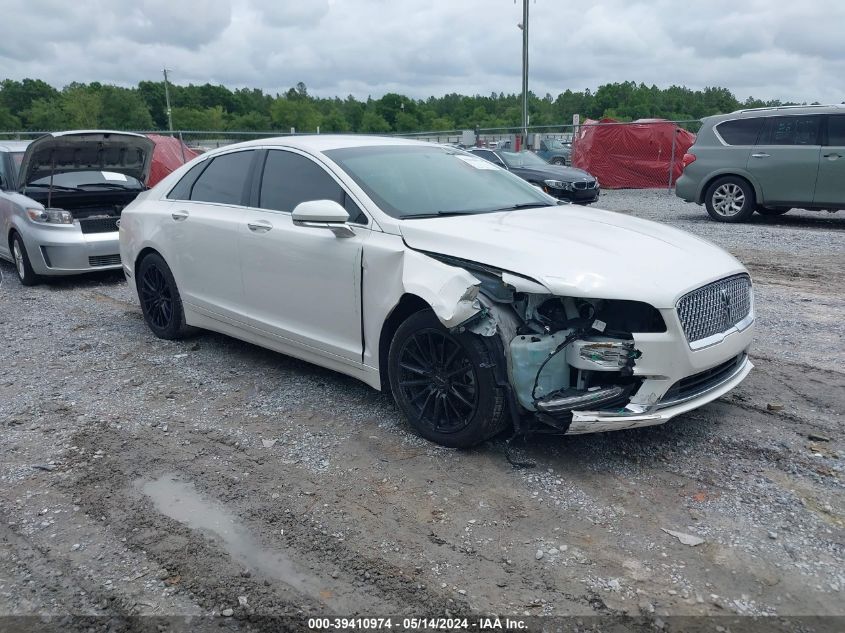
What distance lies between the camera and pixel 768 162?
11938 mm

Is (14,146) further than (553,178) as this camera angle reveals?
No

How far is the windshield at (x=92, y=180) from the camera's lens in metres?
8.90

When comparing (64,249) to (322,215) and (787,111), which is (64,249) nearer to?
(322,215)

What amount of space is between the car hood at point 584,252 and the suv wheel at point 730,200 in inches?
344

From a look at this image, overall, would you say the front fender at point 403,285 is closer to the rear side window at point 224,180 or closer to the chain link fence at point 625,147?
the rear side window at point 224,180

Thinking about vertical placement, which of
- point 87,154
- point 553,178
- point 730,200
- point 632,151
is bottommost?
point 730,200

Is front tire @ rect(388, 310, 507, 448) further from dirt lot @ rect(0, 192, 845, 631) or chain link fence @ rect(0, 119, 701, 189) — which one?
chain link fence @ rect(0, 119, 701, 189)

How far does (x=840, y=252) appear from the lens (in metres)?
9.68

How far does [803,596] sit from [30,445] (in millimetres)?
4086

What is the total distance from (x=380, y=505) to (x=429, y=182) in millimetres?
2240

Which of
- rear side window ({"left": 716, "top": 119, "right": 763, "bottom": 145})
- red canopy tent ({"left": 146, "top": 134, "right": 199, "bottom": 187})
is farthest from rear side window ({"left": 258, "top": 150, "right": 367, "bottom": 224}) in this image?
red canopy tent ({"left": 146, "top": 134, "right": 199, "bottom": 187})

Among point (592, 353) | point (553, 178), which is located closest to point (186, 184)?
point (592, 353)

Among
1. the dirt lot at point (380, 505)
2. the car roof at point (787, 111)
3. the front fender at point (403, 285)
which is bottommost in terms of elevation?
the dirt lot at point (380, 505)

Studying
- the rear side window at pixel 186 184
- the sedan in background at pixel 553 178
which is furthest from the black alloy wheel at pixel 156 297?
the sedan in background at pixel 553 178
